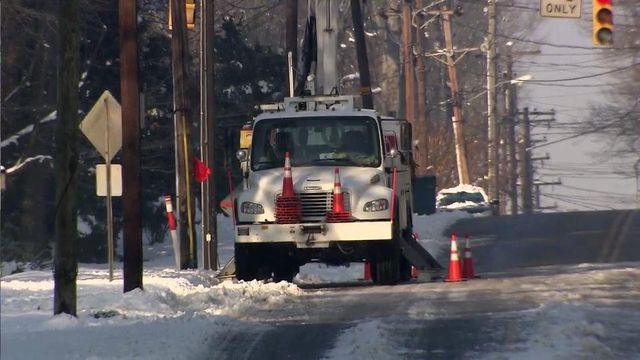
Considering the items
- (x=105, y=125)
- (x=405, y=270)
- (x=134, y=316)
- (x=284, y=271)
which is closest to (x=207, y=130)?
(x=284, y=271)

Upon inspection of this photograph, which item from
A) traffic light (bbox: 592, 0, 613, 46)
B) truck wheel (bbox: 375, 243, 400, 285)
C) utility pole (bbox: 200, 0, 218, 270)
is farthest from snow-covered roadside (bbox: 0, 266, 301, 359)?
traffic light (bbox: 592, 0, 613, 46)

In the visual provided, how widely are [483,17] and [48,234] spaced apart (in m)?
52.1

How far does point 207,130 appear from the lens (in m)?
28.0

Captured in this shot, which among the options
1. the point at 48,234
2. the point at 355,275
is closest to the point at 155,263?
the point at 48,234

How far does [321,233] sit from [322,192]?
0.59 m

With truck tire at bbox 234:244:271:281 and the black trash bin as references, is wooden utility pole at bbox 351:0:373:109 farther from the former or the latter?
truck tire at bbox 234:244:271:281

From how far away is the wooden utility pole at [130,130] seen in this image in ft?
62.2

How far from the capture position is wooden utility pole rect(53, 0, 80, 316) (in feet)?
50.5

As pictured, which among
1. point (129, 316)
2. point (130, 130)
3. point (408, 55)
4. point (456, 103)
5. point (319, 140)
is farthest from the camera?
point (456, 103)

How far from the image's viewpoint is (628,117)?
265 feet

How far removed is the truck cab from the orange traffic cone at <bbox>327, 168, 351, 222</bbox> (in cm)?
1

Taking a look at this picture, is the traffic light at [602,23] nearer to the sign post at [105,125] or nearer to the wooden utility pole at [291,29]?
the wooden utility pole at [291,29]

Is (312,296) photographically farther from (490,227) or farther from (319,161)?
(490,227)

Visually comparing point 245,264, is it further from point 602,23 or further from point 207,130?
point 602,23
